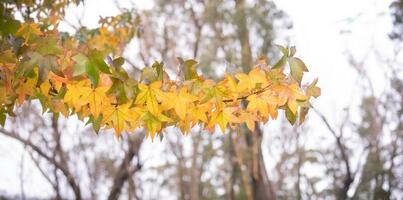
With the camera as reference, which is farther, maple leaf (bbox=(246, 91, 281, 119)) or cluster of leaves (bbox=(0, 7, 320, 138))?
maple leaf (bbox=(246, 91, 281, 119))

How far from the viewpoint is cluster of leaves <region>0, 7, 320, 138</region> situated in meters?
1.11

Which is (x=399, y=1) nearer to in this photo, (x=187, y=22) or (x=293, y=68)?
(x=187, y=22)

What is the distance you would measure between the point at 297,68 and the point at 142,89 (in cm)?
43

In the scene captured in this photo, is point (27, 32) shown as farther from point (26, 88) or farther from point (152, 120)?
point (152, 120)

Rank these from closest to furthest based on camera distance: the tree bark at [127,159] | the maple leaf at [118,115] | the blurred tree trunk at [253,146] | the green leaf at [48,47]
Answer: the green leaf at [48,47] < the maple leaf at [118,115] < the tree bark at [127,159] < the blurred tree trunk at [253,146]

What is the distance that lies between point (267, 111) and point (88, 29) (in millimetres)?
2269

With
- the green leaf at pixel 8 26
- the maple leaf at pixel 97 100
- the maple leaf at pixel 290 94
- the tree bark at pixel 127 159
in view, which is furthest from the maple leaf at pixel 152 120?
the tree bark at pixel 127 159

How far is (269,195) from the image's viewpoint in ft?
17.6

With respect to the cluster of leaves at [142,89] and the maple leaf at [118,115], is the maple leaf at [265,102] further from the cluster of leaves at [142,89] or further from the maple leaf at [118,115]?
the maple leaf at [118,115]

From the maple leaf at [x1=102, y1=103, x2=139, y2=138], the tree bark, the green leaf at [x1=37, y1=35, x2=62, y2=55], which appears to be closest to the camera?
the green leaf at [x1=37, y1=35, x2=62, y2=55]

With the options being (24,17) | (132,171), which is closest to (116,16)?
(24,17)

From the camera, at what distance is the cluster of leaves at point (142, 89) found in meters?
1.11

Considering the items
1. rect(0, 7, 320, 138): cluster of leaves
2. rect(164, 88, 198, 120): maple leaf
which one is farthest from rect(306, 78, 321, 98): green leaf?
rect(164, 88, 198, 120): maple leaf

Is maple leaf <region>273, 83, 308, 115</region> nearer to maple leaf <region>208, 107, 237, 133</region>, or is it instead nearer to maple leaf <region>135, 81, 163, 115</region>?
maple leaf <region>208, 107, 237, 133</region>
